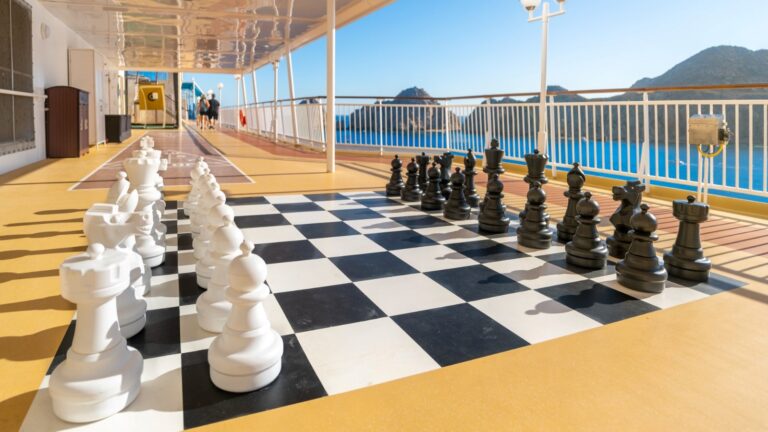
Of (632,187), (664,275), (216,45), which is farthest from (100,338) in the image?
(216,45)

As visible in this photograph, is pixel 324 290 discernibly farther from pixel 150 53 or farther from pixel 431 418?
pixel 150 53

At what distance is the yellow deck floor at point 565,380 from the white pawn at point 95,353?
0.12 m

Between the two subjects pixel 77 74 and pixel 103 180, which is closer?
pixel 103 180

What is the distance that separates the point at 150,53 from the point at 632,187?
42.6ft

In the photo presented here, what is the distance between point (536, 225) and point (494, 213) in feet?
0.95

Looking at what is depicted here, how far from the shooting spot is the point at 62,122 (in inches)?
251

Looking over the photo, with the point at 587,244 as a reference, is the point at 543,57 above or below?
above

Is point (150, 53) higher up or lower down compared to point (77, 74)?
higher up

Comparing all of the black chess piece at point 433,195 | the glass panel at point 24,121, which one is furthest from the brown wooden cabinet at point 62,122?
the black chess piece at point 433,195

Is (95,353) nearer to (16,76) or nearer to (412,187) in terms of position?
(412,187)

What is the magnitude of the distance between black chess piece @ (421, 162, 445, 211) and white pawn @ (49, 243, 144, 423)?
2.18 meters

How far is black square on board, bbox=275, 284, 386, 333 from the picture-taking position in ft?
4.56

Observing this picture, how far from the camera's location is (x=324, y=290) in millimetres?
1642

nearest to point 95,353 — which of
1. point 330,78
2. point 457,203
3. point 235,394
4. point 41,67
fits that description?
point 235,394
